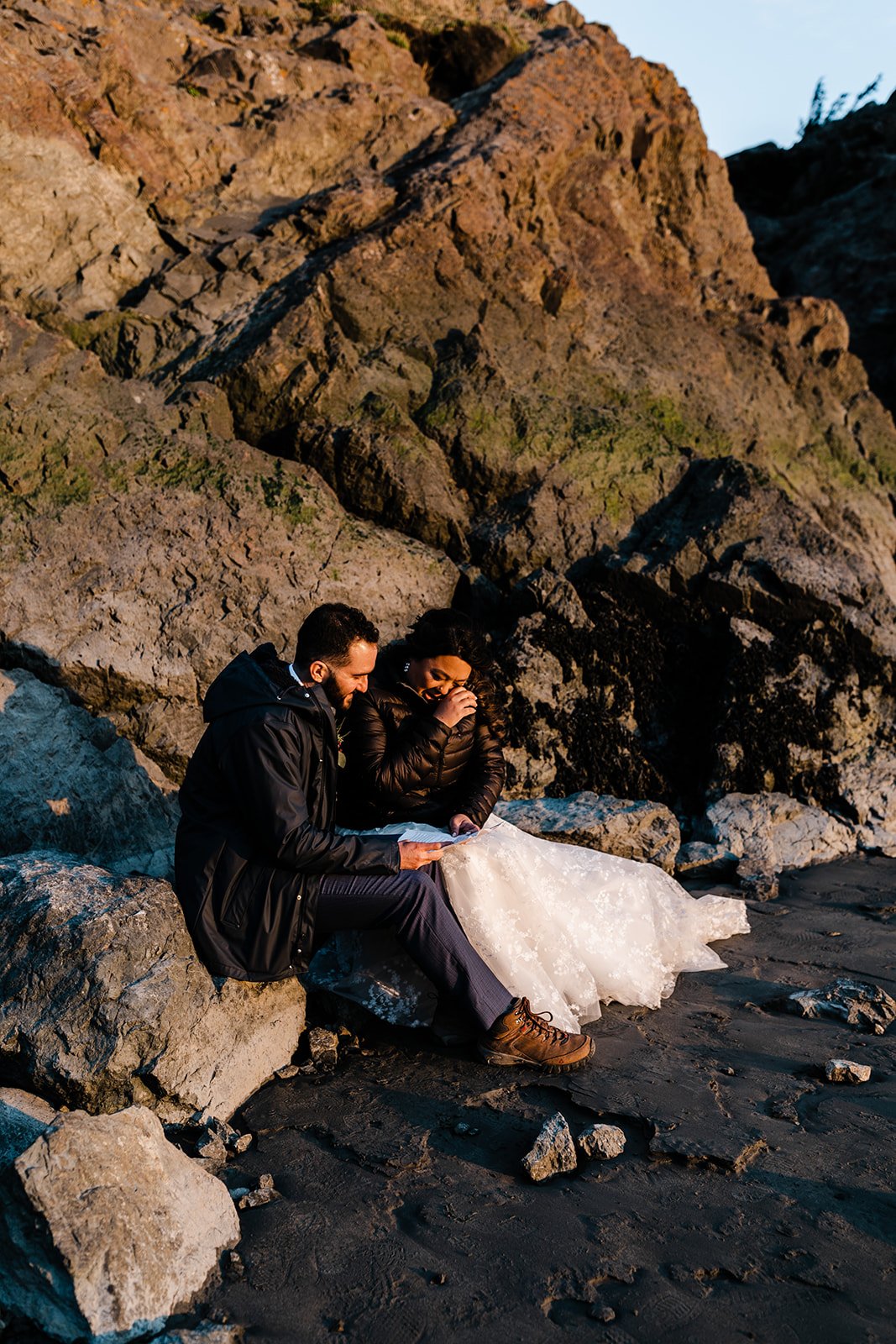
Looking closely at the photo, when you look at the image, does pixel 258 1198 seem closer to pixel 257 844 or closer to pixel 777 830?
pixel 257 844

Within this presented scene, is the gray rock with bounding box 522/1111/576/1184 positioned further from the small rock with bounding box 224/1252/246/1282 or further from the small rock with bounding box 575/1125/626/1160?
the small rock with bounding box 224/1252/246/1282

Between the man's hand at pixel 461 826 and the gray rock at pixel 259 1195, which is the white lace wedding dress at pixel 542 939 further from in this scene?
the gray rock at pixel 259 1195

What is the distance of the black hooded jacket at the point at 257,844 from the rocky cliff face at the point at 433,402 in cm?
268

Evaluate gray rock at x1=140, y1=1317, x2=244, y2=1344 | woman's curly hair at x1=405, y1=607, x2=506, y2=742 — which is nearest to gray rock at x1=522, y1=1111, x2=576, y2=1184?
gray rock at x1=140, y1=1317, x2=244, y2=1344

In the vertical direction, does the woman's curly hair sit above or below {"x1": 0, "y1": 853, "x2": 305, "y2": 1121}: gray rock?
above

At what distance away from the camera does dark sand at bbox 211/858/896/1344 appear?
9.63 ft

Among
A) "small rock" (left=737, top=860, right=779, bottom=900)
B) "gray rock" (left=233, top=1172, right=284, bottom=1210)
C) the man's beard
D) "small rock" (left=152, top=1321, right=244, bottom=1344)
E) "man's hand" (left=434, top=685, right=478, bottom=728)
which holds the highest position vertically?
the man's beard

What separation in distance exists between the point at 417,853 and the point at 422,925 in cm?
35

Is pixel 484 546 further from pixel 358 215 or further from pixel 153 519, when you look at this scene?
pixel 358 215

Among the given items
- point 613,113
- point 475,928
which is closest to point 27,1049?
point 475,928

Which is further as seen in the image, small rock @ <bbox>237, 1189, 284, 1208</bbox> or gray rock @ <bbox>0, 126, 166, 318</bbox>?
gray rock @ <bbox>0, 126, 166, 318</bbox>

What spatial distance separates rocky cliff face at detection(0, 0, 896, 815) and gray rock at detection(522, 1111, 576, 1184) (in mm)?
4191

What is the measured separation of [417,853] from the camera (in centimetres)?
462

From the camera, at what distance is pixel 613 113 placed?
12.2 meters
